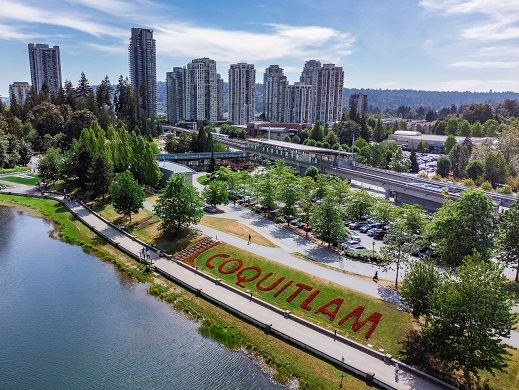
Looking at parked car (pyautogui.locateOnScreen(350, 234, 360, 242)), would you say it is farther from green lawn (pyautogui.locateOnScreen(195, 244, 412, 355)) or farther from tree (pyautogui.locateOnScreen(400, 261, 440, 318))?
tree (pyautogui.locateOnScreen(400, 261, 440, 318))

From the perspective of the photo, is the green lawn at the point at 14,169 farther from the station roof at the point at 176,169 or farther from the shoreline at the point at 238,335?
the shoreline at the point at 238,335

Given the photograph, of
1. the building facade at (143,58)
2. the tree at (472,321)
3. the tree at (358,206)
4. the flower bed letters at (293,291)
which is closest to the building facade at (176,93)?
the building facade at (143,58)

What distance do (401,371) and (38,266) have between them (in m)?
32.9

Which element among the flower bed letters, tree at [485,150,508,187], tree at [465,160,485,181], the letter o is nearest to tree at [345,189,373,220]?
the letter o

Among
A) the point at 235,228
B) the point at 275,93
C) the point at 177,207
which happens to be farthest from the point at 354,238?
the point at 275,93

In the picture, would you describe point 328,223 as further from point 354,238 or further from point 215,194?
point 215,194

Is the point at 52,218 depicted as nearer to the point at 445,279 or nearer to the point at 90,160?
the point at 90,160

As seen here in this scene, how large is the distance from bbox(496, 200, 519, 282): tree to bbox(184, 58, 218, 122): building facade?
487 feet

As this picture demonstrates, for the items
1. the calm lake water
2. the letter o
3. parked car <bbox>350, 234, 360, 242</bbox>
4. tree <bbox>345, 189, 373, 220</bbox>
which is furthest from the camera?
tree <bbox>345, 189, 373, 220</bbox>

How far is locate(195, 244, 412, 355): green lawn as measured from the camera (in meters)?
27.3

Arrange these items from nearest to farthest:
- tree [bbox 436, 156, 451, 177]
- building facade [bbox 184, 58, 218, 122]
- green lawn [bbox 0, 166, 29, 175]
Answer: green lawn [bbox 0, 166, 29, 175]
tree [bbox 436, 156, 451, 177]
building facade [bbox 184, 58, 218, 122]

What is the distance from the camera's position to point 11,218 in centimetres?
5600

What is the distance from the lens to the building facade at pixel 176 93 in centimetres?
18238

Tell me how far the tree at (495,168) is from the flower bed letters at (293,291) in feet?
199
